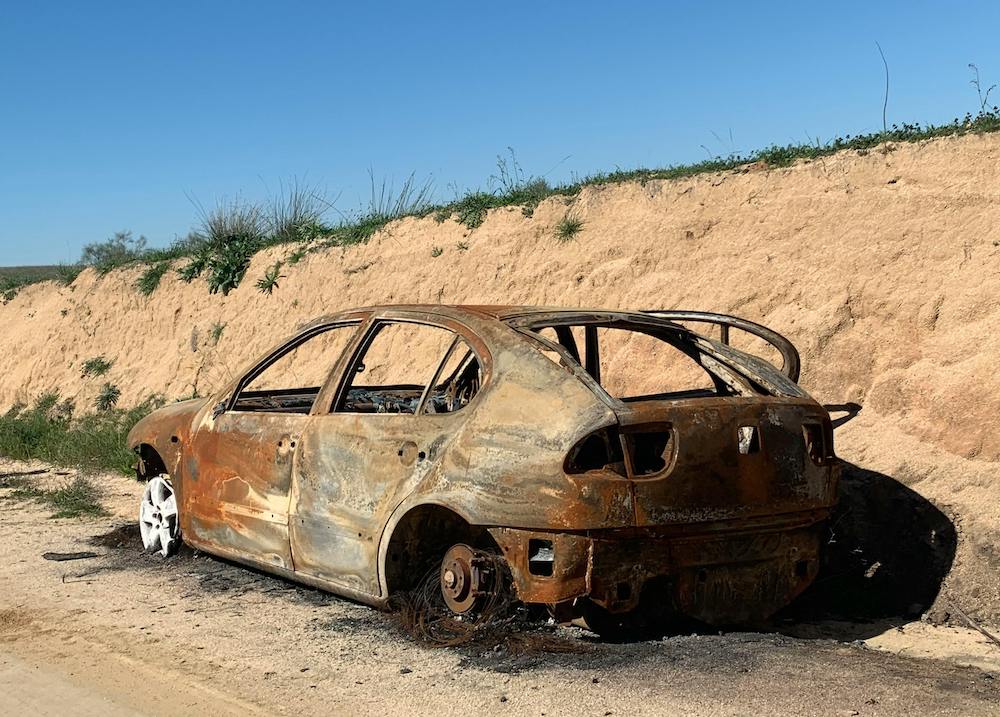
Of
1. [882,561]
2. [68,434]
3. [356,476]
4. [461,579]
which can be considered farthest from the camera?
[68,434]

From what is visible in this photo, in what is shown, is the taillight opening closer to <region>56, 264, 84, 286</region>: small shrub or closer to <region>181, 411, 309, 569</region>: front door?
<region>181, 411, 309, 569</region>: front door

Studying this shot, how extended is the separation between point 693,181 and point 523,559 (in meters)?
8.25

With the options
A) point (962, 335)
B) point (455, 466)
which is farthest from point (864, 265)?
point (455, 466)

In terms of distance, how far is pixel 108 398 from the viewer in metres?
17.7

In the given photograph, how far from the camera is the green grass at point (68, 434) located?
12541mm

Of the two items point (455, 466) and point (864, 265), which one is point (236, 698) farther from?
point (864, 265)

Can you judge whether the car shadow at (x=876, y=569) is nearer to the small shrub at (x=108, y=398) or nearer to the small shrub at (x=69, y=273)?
the small shrub at (x=108, y=398)

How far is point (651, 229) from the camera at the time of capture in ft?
40.0

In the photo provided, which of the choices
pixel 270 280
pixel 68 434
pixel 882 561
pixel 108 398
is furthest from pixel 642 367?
pixel 108 398

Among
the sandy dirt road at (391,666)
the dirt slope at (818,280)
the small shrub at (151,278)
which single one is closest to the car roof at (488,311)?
the sandy dirt road at (391,666)

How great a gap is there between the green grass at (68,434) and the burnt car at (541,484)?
19.3 feet

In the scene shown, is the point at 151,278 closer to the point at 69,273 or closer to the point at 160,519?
the point at 69,273

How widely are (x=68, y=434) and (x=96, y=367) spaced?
428cm

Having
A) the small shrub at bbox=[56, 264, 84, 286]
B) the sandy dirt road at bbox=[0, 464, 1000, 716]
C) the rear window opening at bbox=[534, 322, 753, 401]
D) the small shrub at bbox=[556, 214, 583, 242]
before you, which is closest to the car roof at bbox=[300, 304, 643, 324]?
the sandy dirt road at bbox=[0, 464, 1000, 716]
